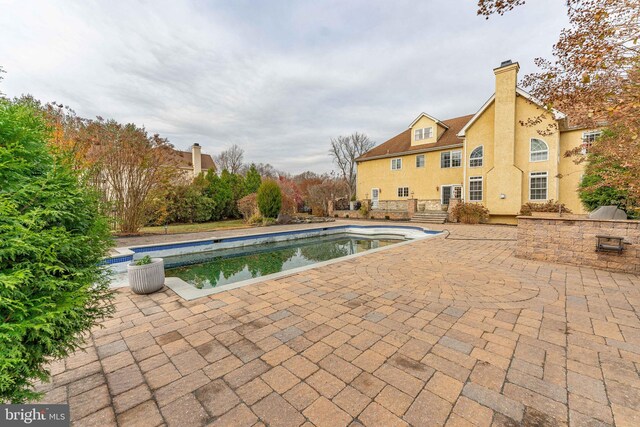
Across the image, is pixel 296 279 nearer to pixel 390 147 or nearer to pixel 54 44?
pixel 54 44

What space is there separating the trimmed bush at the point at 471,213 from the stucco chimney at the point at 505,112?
9.60 feet

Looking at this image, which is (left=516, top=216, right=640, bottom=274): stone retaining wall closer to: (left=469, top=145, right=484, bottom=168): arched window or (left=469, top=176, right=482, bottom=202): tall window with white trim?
(left=469, top=176, right=482, bottom=202): tall window with white trim

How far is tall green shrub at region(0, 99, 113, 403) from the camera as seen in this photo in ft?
4.15

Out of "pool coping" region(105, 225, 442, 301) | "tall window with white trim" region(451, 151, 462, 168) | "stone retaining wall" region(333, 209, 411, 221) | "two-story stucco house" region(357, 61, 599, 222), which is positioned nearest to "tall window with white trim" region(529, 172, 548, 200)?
"two-story stucco house" region(357, 61, 599, 222)

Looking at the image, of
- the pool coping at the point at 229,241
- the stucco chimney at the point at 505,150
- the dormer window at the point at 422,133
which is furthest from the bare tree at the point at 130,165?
the stucco chimney at the point at 505,150

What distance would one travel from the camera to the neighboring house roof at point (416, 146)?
18094 mm

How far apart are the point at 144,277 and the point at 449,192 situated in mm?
18759

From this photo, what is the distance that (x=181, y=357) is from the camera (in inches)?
92.1

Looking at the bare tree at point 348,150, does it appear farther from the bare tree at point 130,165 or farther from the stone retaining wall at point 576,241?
the stone retaining wall at point 576,241

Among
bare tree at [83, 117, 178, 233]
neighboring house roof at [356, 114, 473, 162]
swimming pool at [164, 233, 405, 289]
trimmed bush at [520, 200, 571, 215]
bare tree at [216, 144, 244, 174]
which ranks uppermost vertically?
bare tree at [216, 144, 244, 174]

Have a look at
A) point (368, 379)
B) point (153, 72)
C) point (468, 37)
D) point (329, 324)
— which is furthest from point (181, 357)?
point (153, 72)

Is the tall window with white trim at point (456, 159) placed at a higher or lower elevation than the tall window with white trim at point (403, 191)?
higher

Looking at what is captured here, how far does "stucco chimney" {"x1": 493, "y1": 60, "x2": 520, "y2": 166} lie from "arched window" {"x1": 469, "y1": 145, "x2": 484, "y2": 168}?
0.98 meters

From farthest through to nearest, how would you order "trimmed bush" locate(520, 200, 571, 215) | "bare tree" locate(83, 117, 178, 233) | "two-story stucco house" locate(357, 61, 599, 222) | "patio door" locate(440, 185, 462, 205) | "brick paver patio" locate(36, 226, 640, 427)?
"patio door" locate(440, 185, 462, 205)
"two-story stucco house" locate(357, 61, 599, 222)
"trimmed bush" locate(520, 200, 571, 215)
"bare tree" locate(83, 117, 178, 233)
"brick paver patio" locate(36, 226, 640, 427)
